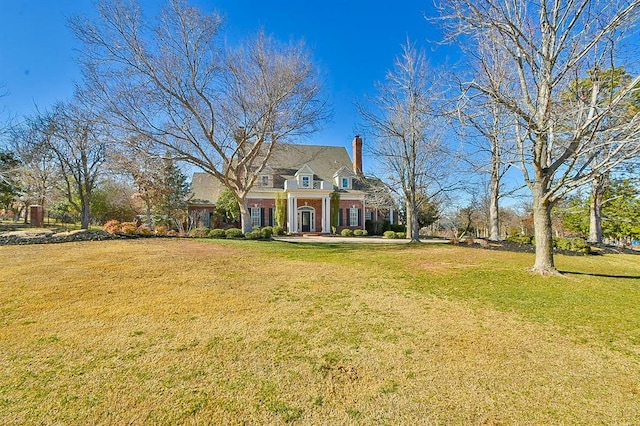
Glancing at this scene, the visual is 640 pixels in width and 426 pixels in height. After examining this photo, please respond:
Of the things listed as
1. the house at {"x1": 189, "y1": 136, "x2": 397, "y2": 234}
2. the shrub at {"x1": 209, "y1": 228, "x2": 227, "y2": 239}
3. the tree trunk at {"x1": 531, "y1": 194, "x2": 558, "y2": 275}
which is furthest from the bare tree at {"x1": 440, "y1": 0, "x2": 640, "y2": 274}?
the house at {"x1": 189, "y1": 136, "x2": 397, "y2": 234}

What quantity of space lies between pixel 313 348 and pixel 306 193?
22.0 meters

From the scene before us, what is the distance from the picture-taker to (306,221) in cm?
2670

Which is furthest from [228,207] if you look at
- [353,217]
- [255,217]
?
[353,217]

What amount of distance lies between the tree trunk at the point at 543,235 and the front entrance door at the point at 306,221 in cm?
1996

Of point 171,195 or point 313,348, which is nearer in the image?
point 313,348

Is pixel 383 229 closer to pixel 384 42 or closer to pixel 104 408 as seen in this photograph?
pixel 384 42

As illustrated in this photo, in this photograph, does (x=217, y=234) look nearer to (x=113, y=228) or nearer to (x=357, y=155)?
(x=113, y=228)

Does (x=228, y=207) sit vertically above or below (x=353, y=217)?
above

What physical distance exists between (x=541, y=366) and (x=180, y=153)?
14779 millimetres

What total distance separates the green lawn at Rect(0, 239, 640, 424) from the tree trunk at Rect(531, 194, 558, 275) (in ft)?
1.72

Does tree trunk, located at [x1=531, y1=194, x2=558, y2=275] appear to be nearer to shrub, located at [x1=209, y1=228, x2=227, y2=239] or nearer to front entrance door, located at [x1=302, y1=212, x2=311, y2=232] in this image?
shrub, located at [x1=209, y1=228, x2=227, y2=239]

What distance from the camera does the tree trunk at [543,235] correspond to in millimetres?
7566

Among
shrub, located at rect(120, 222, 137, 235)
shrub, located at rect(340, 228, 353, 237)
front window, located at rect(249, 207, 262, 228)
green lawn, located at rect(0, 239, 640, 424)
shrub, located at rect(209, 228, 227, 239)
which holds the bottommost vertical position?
green lawn, located at rect(0, 239, 640, 424)

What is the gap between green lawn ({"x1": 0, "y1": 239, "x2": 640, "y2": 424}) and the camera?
103 inches
